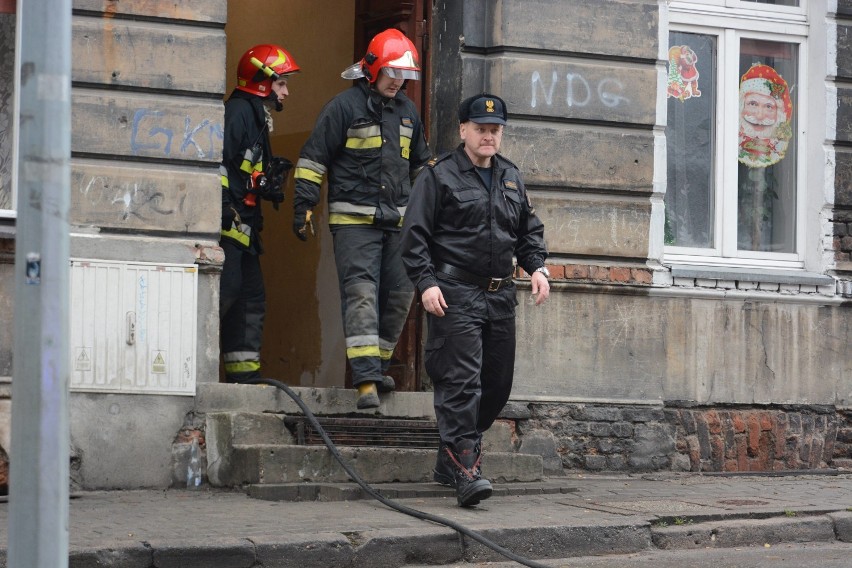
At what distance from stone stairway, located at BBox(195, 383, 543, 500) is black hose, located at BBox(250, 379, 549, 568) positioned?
0.38ft

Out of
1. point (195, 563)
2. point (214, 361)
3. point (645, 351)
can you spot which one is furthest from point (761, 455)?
point (195, 563)

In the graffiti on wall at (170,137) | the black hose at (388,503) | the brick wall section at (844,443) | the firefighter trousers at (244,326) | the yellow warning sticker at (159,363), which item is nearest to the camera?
the black hose at (388,503)

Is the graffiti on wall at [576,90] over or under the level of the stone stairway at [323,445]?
over

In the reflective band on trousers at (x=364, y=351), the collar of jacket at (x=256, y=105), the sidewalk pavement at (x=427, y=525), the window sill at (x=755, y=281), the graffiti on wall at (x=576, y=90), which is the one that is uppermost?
the graffiti on wall at (x=576, y=90)

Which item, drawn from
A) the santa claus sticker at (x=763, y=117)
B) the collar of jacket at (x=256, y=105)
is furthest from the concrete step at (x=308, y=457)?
the santa claus sticker at (x=763, y=117)

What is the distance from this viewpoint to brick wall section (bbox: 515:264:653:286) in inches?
374

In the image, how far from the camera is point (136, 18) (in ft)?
28.4

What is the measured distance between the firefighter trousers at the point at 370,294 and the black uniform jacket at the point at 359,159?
0.11 meters

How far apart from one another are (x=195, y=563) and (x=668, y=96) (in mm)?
5652

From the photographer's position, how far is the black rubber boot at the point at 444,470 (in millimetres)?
7751

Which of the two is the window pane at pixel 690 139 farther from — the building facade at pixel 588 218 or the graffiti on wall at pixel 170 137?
the graffiti on wall at pixel 170 137

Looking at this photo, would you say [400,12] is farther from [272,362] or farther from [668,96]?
[272,362]

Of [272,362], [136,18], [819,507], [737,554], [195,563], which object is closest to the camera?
[195,563]

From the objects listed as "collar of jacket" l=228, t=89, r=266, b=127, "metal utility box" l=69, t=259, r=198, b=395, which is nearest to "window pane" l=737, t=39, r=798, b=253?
"collar of jacket" l=228, t=89, r=266, b=127
